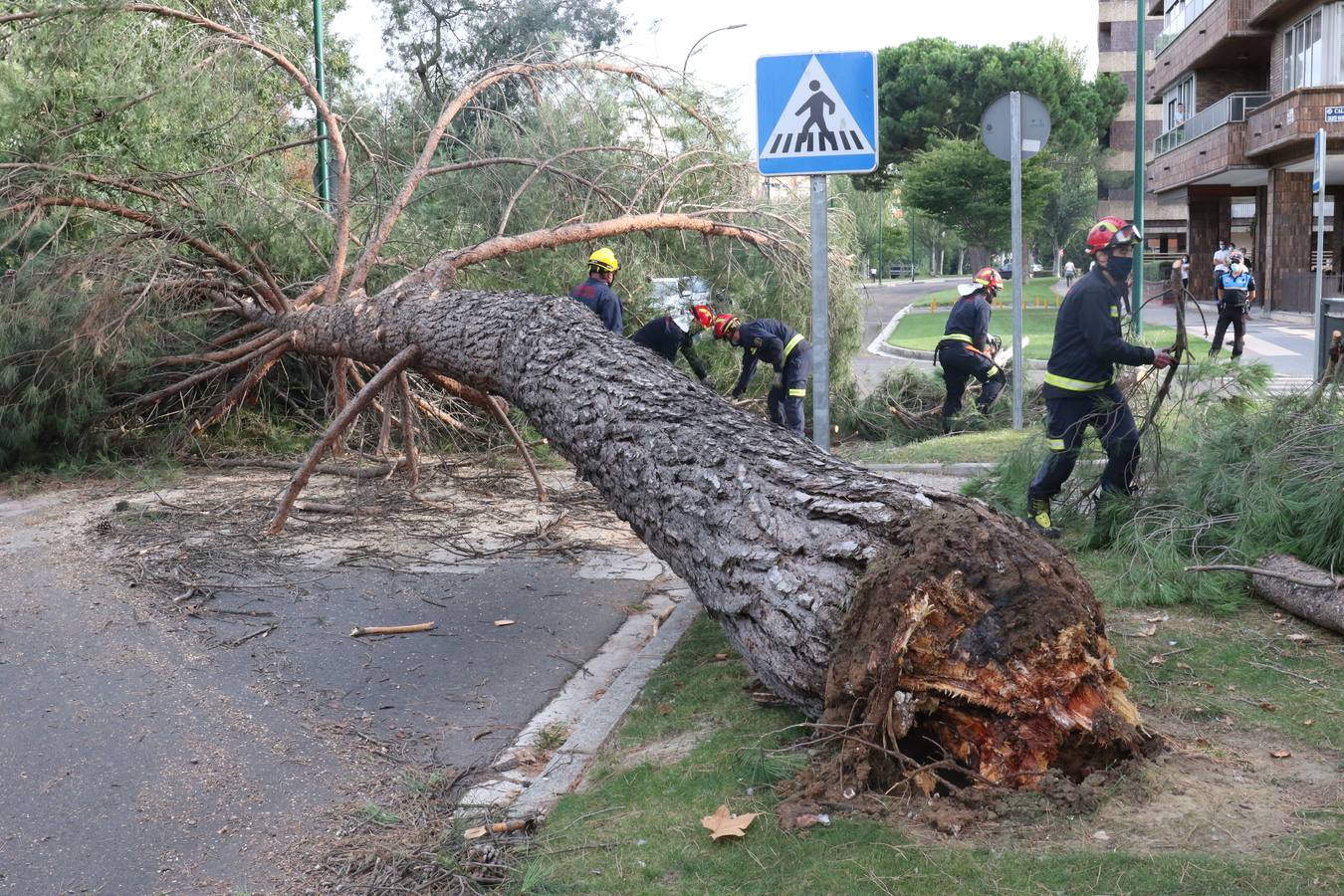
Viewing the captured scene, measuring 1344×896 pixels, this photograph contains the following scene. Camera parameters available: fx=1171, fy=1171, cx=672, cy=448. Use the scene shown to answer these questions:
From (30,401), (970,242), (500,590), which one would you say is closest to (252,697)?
(500,590)

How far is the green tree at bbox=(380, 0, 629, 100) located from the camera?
22.4m

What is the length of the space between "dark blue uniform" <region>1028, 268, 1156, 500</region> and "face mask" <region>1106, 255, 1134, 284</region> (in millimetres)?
56

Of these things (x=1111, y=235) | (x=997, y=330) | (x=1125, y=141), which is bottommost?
(x=997, y=330)

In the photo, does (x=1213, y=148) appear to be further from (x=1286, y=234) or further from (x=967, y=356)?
(x=967, y=356)

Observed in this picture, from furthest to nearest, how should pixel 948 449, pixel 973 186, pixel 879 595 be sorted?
pixel 973 186 → pixel 948 449 → pixel 879 595

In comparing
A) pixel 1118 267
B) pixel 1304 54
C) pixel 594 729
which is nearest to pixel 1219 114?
pixel 1304 54

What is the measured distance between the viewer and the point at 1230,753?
3.28m

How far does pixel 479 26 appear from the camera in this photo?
23.4 meters

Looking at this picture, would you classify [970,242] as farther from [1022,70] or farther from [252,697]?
[252,697]

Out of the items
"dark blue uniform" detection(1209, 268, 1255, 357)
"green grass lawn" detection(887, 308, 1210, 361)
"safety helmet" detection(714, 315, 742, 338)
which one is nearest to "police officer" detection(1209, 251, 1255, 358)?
"dark blue uniform" detection(1209, 268, 1255, 357)

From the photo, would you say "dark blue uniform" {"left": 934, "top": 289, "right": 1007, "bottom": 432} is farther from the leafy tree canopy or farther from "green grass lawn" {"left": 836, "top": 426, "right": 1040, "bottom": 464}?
the leafy tree canopy

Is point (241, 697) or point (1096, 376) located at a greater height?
point (1096, 376)

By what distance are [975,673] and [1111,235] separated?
3.74m

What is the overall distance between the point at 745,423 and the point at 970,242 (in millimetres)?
42207
